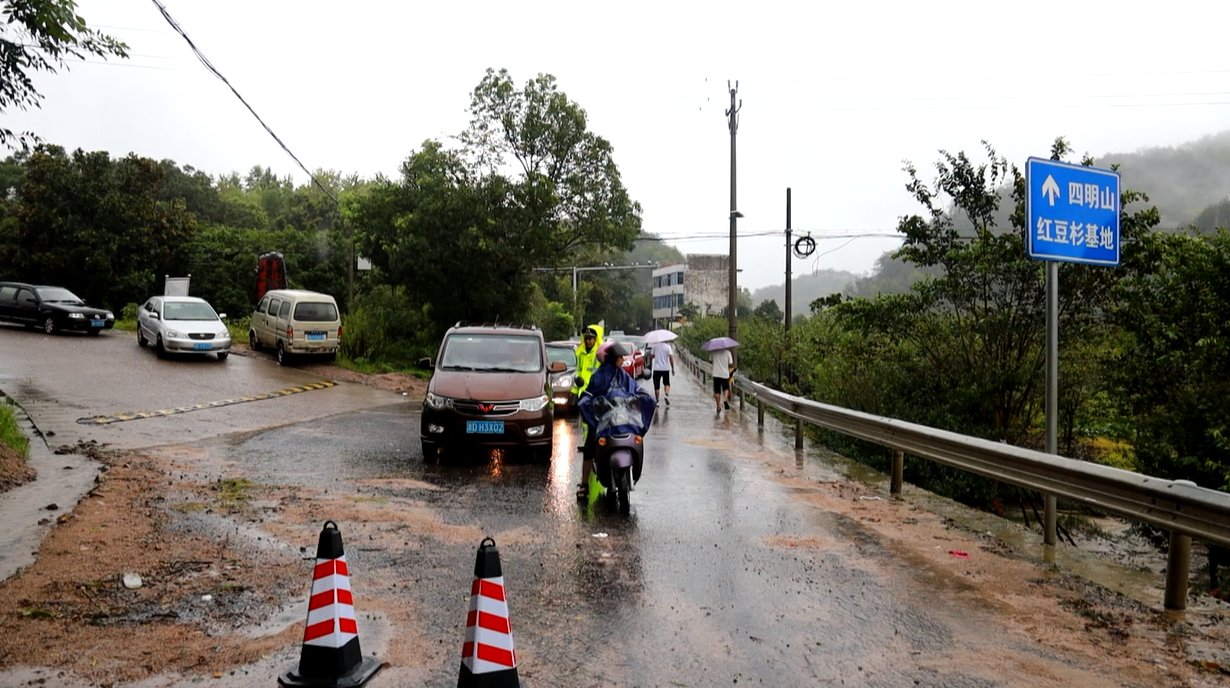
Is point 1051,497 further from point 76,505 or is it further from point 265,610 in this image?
point 76,505

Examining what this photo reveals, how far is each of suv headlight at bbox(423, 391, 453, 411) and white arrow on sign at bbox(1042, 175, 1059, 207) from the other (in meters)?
7.00

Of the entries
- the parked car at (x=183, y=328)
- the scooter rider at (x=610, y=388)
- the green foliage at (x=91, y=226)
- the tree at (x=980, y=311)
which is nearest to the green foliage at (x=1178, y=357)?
the tree at (x=980, y=311)

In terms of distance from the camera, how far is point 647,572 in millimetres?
6270

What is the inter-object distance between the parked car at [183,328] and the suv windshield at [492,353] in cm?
1373

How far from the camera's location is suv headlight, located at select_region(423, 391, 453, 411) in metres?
10.9

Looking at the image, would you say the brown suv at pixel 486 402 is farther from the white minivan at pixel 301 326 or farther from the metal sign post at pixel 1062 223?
the white minivan at pixel 301 326

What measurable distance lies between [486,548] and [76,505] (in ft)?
18.5

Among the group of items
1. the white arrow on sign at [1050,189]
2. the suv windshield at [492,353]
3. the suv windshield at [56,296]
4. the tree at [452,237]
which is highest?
the tree at [452,237]

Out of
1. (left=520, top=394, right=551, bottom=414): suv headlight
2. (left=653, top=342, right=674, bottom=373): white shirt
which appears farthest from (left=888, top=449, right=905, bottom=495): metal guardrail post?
(left=653, top=342, right=674, bottom=373): white shirt

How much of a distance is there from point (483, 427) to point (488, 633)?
7.09 m

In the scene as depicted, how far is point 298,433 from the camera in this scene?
1369 centimetres

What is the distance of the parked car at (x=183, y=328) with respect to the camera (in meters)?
23.2

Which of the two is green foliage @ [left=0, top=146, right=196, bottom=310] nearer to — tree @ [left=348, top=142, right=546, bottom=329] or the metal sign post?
tree @ [left=348, top=142, right=546, bottom=329]

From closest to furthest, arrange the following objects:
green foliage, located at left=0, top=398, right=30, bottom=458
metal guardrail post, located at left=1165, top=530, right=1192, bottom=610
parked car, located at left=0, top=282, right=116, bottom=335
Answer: metal guardrail post, located at left=1165, top=530, right=1192, bottom=610 < green foliage, located at left=0, top=398, right=30, bottom=458 < parked car, located at left=0, top=282, right=116, bottom=335
